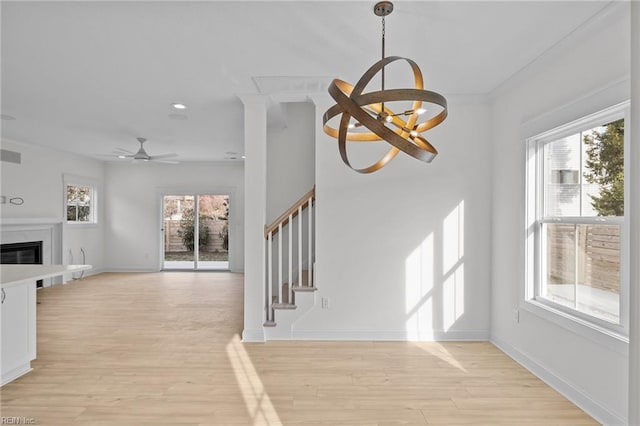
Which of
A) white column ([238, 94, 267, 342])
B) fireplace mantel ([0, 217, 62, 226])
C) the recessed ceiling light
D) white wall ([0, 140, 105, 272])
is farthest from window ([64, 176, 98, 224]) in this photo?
white column ([238, 94, 267, 342])

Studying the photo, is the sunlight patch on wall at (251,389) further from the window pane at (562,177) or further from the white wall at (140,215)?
the white wall at (140,215)

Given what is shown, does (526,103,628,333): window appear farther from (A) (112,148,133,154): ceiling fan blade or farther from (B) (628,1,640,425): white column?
(A) (112,148,133,154): ceiling fan blade

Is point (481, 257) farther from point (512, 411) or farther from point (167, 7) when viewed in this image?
point (167, 7)

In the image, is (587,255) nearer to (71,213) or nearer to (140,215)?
(140,215)

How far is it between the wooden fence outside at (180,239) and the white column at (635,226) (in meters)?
7.90

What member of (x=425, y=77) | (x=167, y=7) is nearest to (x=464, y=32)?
(x=425, y=77)

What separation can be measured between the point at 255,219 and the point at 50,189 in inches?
203

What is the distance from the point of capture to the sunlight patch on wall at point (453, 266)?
356 centimetres

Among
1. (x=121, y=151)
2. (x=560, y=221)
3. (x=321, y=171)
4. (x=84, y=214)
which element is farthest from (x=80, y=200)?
(x=560, y=221)

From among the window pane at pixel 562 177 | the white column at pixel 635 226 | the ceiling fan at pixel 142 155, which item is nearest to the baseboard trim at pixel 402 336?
the window pane at pixel 562 177

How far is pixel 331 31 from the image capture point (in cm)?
234

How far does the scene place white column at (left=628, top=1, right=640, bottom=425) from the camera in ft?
2.79

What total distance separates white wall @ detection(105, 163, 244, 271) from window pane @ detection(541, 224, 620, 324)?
627 centimetres

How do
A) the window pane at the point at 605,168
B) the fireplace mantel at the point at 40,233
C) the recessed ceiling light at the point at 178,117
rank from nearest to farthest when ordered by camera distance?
the window pane at the point at 605,168 < the recessed ceiling light at the point at 178,117 < the fireplace mantel at the point at 40,233
